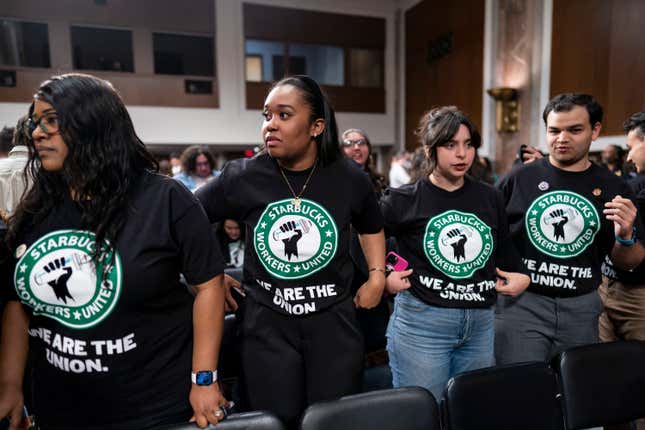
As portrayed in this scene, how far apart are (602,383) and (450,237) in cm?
62

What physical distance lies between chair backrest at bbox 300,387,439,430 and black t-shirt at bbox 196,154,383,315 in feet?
0.80

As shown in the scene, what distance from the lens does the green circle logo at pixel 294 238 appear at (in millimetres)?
1155

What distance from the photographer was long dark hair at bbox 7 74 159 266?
877 mm

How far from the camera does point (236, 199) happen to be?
119 cm

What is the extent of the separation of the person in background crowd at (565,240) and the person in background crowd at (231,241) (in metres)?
1.68

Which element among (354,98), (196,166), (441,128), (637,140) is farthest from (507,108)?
(441,128)

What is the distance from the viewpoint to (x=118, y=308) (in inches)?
35.5

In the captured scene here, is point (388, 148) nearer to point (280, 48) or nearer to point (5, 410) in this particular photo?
point (280, 48)

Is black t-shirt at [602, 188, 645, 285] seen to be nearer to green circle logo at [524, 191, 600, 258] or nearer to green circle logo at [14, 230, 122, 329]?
green circle logo at [524, 191, 600, 258]

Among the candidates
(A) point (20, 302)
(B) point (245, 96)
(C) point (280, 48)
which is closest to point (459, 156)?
(A) point (20, 302)

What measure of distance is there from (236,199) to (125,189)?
0.32m

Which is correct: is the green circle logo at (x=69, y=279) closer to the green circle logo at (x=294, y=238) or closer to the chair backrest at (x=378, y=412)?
the green circle logo at (x=294, y=238)

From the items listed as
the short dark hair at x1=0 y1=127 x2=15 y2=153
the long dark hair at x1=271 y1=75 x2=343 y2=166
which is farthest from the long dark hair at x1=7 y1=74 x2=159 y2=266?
the short dark hair at x1=0 y1=127 x2=15 y2=153

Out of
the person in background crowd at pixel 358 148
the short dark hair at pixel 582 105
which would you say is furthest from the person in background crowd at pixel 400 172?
the short dark hair at pixel 582 105
